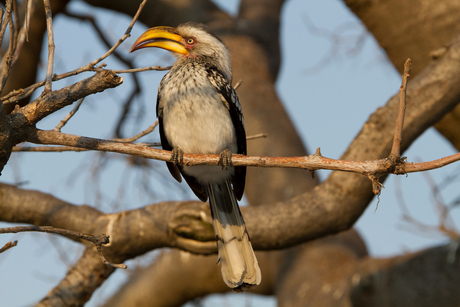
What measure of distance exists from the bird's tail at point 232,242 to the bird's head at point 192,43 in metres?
0.98

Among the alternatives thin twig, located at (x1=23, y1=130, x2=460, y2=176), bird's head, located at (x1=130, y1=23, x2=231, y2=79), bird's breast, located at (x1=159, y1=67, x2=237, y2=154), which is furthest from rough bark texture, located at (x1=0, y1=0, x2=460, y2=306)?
bird's head, located at (x1=130, y1=23, x2=231, y2=79)

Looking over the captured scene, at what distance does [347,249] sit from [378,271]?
75cm

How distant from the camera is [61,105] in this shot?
1.86 m

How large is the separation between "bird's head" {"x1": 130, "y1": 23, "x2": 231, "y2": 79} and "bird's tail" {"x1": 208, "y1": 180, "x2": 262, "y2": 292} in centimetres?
98

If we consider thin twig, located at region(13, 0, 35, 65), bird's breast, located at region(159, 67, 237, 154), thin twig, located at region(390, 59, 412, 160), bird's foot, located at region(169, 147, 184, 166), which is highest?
thin twig, located at region(13, 0, 35, 65)

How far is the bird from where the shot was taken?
2.71 m

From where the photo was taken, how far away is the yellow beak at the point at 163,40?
9.71ft

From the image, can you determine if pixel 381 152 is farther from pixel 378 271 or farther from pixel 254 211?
pixel 378 271

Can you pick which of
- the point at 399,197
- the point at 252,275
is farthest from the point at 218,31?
the point at 252,275

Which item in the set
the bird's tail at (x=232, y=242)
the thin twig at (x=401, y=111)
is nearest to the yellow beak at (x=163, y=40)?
the bird's tail at (x=232, y=242)

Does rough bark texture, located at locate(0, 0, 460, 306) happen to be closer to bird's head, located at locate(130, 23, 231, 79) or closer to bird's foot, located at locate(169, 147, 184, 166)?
bird's foot, located at locate(169, 147, 184, 166)

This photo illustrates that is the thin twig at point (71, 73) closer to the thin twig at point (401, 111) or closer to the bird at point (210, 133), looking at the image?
the bird at point (210, 133)

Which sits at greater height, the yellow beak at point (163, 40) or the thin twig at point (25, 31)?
the yellow beak at point (163, 40)

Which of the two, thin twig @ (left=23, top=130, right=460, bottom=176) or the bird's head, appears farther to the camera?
the bird's head
